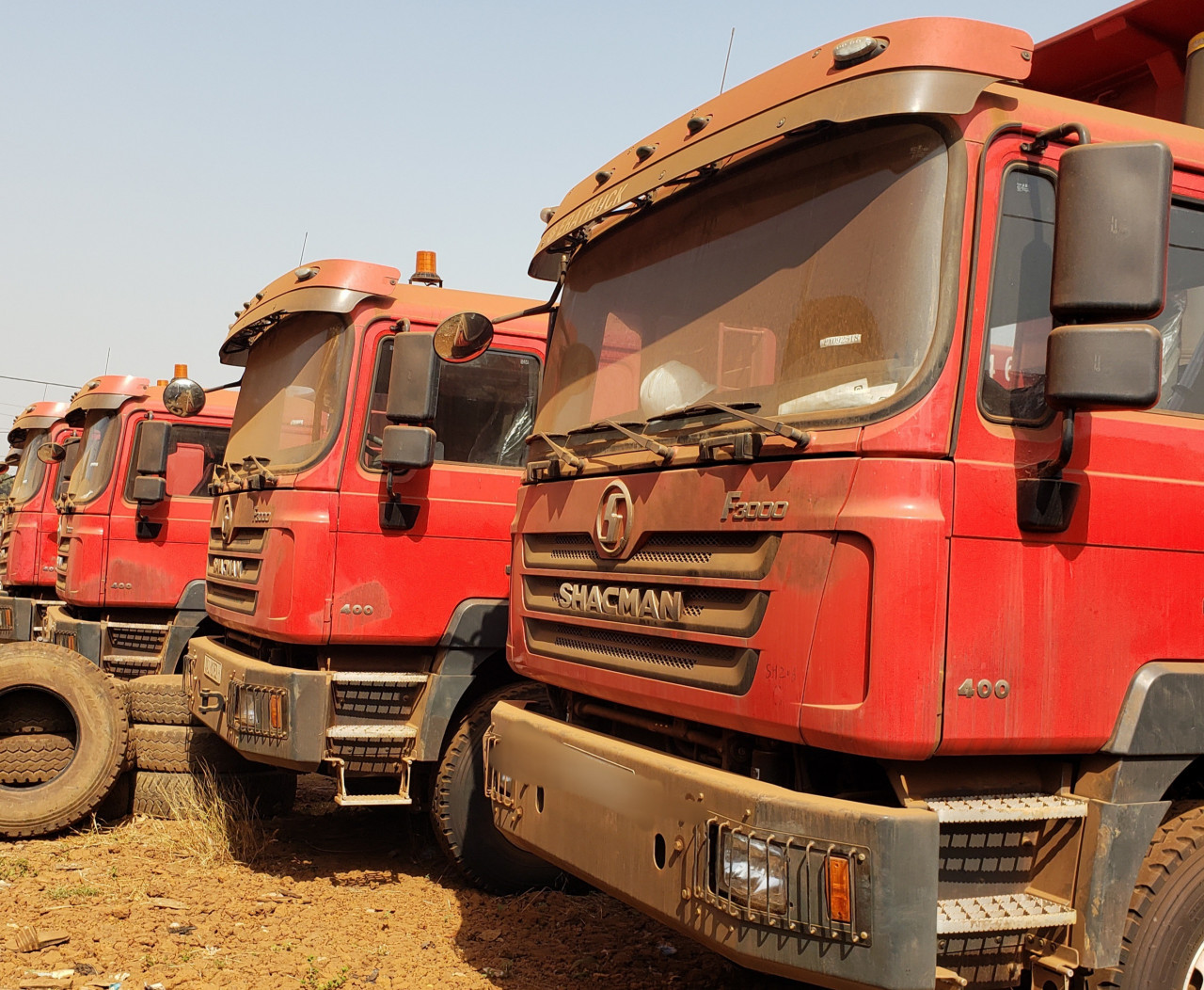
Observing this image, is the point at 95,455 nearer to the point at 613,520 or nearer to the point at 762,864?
the point at 613,520

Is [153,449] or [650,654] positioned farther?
[153,449]

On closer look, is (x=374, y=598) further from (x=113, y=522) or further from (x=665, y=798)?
(x=113, y=522)

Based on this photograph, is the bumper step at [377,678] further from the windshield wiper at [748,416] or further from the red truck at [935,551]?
the windshield wiper at [748,416]

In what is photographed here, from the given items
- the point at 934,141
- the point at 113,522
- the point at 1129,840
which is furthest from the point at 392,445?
the point at 113,522

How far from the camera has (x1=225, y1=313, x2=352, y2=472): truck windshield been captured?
5.76 meters

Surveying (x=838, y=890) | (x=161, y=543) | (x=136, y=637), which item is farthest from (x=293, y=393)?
(x=838, y=890)

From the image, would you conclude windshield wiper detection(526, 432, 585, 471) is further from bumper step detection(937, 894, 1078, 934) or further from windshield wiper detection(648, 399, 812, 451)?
bumper step detection(937, 894, 1078, 934)

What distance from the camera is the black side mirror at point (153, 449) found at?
879cm

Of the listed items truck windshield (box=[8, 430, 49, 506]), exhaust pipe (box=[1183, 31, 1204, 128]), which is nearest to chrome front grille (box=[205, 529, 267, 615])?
exhaust pipe (box=[1183, 31, 1204, 128])

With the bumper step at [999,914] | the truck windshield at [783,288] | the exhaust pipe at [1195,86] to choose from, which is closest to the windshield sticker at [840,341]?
the truck windshield at [783,288]

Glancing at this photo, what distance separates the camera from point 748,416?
119 inches

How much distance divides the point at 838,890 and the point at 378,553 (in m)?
3.50

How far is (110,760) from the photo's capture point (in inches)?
256

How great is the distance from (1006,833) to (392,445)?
11.4 ft
